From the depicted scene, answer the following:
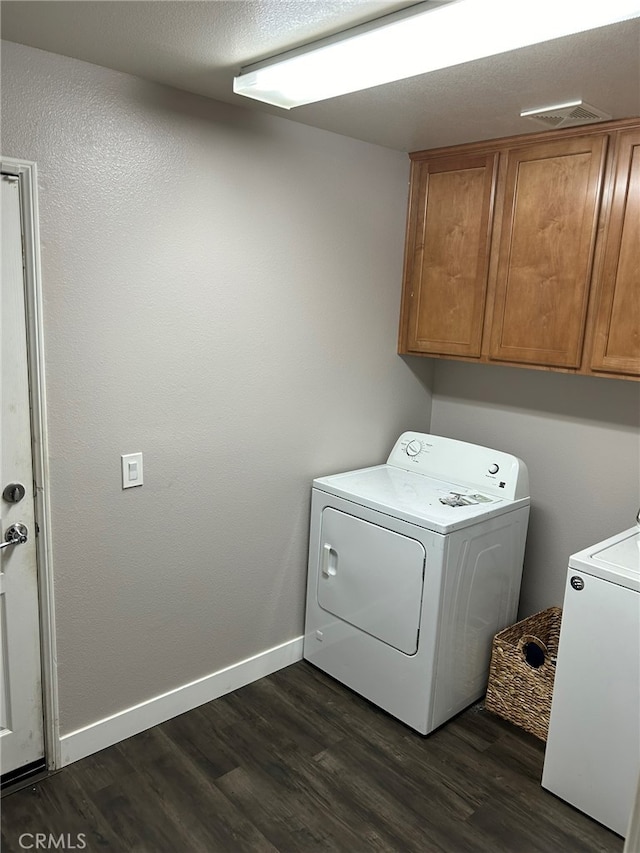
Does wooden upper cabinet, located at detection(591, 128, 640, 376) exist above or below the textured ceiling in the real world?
below

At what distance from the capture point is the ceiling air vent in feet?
7.13

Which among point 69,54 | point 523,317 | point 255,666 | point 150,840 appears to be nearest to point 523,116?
point 523,317

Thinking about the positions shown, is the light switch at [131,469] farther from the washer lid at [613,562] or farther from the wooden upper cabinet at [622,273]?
the wooden upper cabinet at [622,273]

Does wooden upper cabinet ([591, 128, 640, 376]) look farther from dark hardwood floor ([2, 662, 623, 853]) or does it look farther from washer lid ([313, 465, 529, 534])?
dark hardwood floor ([2, 662, 623, 853])

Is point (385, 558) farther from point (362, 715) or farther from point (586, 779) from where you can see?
point (586, 779)

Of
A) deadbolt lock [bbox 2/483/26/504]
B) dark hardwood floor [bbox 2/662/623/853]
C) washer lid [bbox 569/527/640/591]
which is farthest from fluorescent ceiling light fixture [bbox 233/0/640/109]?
dark hardwood floor [bbox 2/662/623/853]

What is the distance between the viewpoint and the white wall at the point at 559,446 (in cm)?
273

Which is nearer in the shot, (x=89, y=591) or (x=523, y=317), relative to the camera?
(x=89, y=591)

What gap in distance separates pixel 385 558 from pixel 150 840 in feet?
4.11

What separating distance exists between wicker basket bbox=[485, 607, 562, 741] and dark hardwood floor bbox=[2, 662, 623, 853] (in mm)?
64

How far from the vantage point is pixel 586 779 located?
217 centimetres

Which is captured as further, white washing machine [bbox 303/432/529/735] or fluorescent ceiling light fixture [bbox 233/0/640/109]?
white washing machine [bbox 303/432/529/735]

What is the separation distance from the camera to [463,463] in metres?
3.00

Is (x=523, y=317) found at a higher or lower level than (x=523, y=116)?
lower
